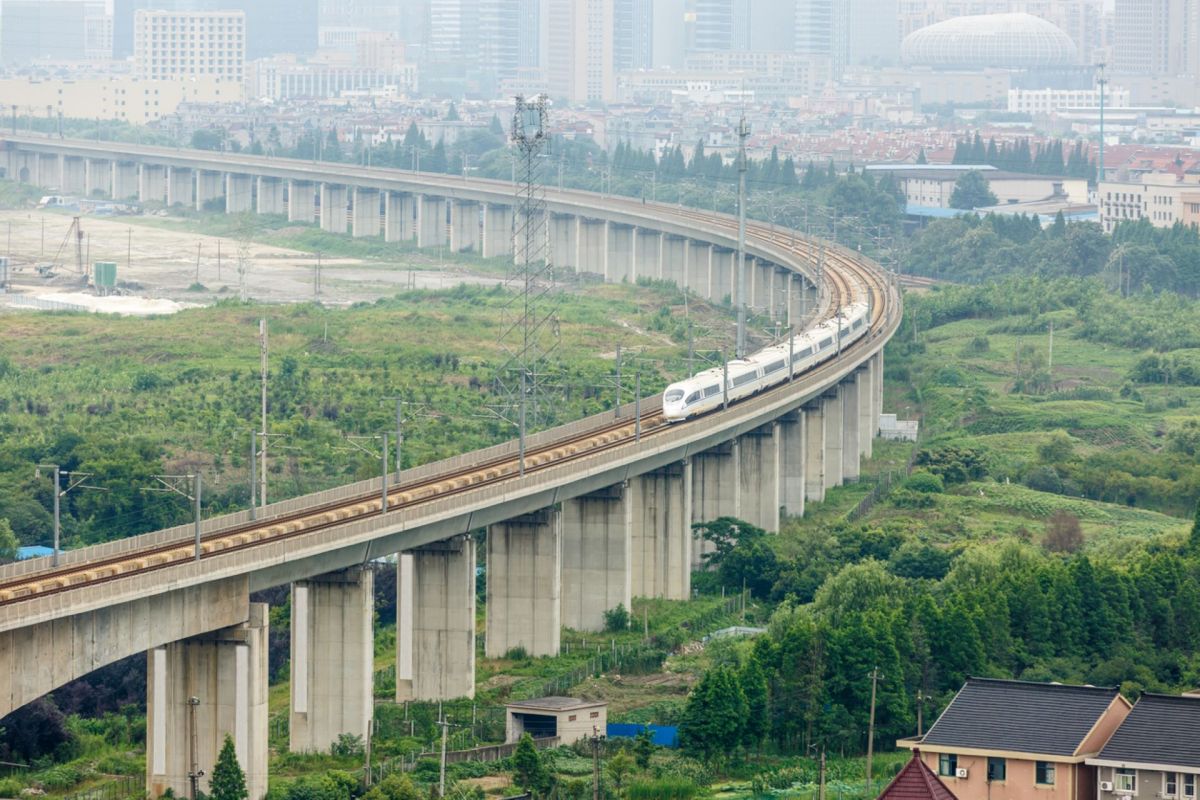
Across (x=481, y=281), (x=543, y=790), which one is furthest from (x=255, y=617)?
(x=481, y=281)

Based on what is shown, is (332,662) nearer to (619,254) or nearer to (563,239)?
(619,254)

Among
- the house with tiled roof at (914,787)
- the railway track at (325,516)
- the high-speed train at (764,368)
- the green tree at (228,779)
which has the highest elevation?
the high-speed train at (764,368)

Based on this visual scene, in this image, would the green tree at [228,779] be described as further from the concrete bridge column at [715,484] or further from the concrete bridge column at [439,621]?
the concrete bridge column at [715,484]

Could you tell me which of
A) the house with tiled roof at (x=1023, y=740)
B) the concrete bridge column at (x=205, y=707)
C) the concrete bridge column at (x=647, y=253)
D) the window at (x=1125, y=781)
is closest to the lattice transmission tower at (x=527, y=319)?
the concrete bridge column at (x=647, y=253)

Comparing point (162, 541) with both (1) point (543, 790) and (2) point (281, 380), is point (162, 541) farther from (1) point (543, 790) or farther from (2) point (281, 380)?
(2) point (281, 380)

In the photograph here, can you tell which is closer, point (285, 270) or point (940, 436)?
point (940, 436)

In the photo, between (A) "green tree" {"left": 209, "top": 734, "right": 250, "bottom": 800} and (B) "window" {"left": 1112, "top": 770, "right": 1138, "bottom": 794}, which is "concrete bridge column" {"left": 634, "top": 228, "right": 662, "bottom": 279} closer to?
(A) "green tree" {"left": 209, "top": 734, "right": 250, "bottom": 800}

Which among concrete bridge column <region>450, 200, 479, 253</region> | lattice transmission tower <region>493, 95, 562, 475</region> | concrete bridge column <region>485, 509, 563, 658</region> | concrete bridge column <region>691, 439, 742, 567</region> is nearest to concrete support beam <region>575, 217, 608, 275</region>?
lattice transmission tower <region>493, 95, 562, 475</region>
